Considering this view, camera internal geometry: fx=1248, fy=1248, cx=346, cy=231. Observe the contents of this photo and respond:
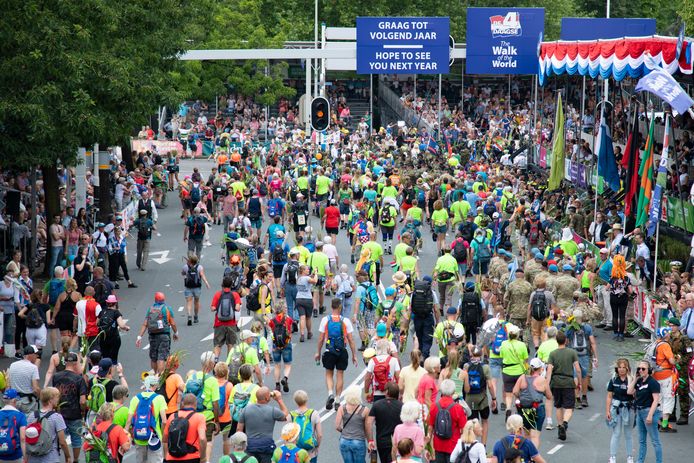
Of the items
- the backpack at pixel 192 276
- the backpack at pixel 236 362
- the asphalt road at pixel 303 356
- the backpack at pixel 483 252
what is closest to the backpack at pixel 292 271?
the asphalt road at pixel 303 356

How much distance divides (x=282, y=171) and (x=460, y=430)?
2637cm

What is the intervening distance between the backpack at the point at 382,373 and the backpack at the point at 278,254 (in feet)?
28.5

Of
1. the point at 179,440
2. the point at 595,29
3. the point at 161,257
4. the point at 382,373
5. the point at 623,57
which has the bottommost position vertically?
the point at 161,257

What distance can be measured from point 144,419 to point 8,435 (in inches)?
56.2

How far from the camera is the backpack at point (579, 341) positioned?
677 inches

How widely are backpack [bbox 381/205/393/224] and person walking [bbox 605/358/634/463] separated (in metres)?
13.1

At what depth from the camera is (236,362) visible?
15.0 metres

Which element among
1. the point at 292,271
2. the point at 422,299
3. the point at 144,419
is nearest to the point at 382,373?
the point at 144,419

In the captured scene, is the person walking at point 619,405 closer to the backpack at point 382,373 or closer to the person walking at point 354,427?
the backpack at point 382,373

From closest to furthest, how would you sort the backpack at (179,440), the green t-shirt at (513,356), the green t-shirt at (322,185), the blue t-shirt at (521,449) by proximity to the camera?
the blue t-shirt at (521,449), the backpack at (179,440), the green t-shirt at (513,356), the green t-shirt at (322,185)

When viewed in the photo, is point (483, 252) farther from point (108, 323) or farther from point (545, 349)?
point (108, 323)

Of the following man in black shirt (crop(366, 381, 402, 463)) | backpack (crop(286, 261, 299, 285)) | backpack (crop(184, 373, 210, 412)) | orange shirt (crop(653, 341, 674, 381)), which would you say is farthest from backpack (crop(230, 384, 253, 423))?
backpack (crop(286, 261, 299, 285))

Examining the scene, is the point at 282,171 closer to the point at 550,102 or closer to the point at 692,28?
the point at 692,28

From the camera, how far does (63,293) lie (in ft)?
63.2
